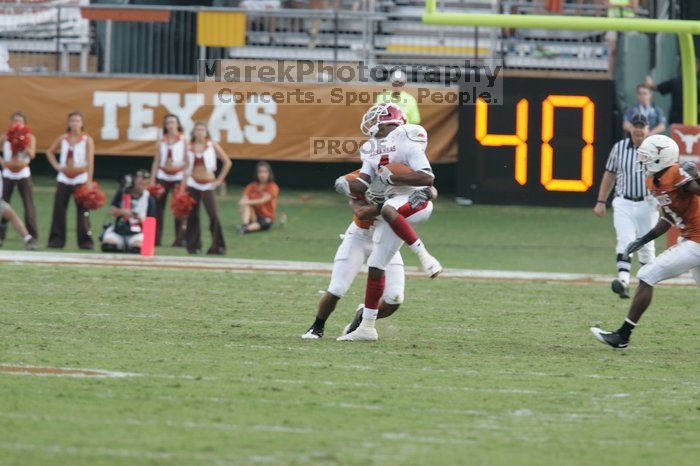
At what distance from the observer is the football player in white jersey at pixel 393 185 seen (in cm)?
916

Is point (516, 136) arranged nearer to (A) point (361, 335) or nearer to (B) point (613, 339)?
(B) point (613, 339)

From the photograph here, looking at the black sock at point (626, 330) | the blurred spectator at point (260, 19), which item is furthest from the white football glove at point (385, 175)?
the blurred spectator at point (260, 19)

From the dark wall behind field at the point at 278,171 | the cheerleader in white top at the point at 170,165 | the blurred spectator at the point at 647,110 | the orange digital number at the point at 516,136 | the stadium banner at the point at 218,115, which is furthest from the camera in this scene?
the dark wall behind field at the point at 278,171

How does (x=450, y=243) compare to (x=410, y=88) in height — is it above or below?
below

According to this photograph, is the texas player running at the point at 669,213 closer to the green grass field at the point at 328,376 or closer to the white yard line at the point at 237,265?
the green grass field at the point at 328,376

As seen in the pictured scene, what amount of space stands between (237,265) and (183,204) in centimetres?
187

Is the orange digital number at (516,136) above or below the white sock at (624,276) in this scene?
above

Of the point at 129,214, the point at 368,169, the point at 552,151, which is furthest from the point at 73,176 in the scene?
the point at 368,169

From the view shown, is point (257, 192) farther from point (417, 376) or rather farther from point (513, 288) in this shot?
point (417, 376)

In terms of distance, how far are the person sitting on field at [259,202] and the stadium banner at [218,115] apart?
1695 millimetres

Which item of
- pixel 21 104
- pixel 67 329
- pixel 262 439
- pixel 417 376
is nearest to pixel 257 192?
pixel 21 104

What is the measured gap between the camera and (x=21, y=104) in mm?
19656

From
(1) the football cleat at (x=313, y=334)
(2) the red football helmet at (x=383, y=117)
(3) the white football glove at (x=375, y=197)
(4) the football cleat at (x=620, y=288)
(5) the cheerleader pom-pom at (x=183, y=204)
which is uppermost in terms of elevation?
(2) the red football helmet at (x=383, y=117)

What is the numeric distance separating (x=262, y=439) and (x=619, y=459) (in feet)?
5.35
